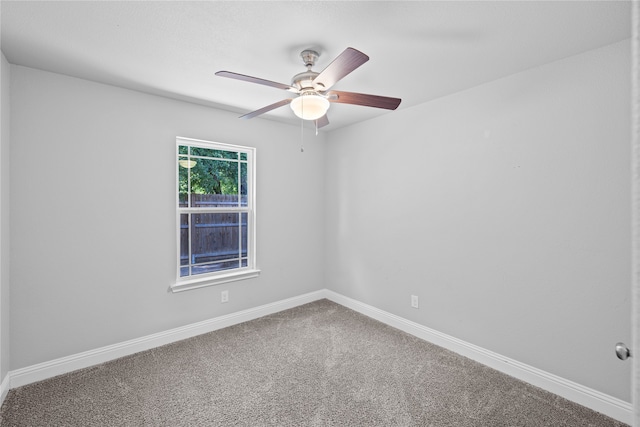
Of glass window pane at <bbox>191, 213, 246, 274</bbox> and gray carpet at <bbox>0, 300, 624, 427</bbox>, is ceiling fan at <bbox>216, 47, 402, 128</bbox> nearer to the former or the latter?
glass window pane at <bbox>191, 213, 246, 274</bbox>

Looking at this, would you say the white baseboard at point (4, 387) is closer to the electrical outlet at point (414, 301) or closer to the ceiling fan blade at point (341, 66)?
the ceiling fan blade at point (341, 66)

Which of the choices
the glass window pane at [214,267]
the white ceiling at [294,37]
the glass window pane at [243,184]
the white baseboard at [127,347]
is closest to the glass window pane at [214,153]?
the glass window pane at [243,184]

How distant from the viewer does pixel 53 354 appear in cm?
231

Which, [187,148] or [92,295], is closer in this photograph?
[92,295]

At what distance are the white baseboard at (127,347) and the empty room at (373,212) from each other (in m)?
0.02

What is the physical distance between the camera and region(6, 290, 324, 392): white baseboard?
2215mm

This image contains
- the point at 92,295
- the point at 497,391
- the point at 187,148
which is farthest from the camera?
the point at 187,148

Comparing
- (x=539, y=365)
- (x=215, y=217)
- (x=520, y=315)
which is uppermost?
(x=215, y=217)

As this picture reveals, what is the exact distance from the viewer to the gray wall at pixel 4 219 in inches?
78.2

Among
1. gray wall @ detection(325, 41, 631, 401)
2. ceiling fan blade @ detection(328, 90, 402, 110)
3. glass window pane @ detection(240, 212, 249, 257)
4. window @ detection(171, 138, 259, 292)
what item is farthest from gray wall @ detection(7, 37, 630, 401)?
ceiling fan blade @ detection(328, 90, 402, 110)

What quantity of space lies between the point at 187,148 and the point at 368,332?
268 centimetres

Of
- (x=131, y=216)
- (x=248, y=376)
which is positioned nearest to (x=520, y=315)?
(x=248, y=376)

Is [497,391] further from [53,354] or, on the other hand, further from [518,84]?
[53,354]

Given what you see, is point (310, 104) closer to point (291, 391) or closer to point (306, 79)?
point (306, 79)
